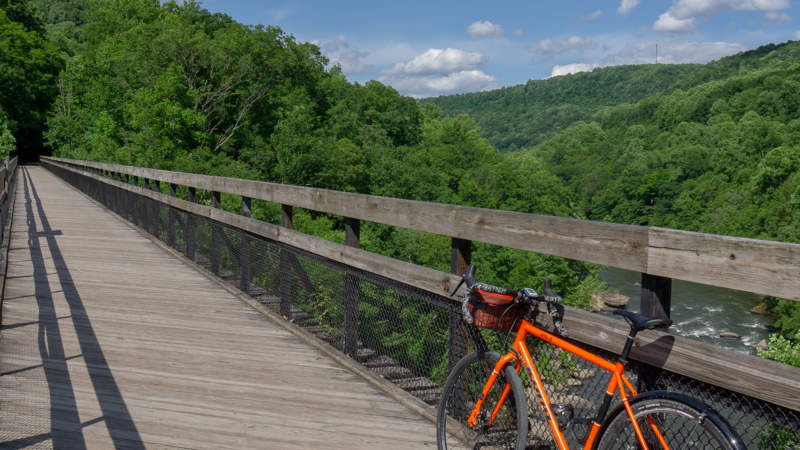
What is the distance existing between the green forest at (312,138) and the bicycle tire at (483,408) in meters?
18.7

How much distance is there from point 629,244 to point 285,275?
370 cm

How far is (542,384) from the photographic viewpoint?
9.32 ft

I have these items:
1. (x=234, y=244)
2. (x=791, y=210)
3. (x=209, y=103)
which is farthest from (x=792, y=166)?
(x=234, y=244)

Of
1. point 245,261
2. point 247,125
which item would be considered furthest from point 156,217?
point 247,125

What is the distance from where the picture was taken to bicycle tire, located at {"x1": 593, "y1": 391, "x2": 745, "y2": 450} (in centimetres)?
196

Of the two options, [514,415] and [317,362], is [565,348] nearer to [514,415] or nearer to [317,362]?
[514,415]

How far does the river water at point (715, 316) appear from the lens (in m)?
40.0

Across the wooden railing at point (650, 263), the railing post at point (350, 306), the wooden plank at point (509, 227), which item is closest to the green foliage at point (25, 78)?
the railing post at point (350, 306)

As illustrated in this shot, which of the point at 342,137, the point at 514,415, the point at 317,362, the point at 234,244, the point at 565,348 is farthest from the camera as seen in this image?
the point at 342,137

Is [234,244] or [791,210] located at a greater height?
[234,244]

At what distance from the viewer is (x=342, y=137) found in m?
61.5

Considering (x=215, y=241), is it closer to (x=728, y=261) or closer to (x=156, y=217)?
(x=156, y=217)

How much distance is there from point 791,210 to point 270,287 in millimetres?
68002

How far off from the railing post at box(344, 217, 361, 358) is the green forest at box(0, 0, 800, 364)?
18.1 m
